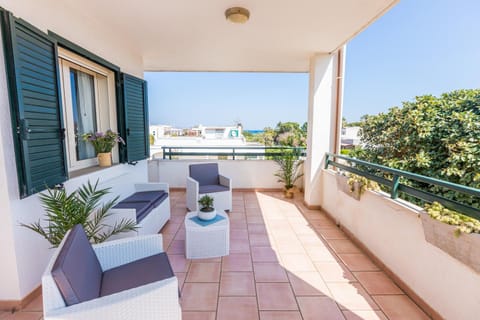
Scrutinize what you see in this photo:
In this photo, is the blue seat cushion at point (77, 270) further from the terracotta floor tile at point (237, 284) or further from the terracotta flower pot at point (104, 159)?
the terracotta flower pot at point (104, 159)

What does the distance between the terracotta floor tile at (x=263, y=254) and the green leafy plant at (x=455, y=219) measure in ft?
4.67

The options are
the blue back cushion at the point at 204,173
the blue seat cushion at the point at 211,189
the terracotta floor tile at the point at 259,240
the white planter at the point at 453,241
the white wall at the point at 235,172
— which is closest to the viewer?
the white planter at the point at 453,241

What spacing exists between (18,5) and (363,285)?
136 inches

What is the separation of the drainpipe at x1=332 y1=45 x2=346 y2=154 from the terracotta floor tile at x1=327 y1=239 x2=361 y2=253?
161cm

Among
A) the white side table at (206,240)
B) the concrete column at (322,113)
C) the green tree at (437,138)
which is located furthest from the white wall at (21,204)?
the green tree at (437,138)

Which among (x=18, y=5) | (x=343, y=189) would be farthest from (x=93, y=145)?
(x=343, y=189)

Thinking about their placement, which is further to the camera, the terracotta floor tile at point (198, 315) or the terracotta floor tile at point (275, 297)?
the terracotta floor tile at point (275, 297)

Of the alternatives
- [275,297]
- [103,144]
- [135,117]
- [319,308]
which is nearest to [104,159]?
[103,144]

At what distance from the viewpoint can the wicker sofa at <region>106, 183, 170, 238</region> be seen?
2311 mm

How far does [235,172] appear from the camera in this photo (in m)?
5.06

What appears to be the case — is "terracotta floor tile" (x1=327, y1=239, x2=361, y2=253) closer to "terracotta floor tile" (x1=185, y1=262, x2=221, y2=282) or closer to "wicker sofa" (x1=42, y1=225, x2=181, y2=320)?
"terracotta floor tile" (x1=185, y1=262, x2=221, y2=282)

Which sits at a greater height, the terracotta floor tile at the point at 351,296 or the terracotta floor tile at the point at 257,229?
the terracotta floor tile at the point at 257,229

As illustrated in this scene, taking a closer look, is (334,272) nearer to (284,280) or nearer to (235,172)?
(284,280)

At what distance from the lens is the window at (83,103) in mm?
2416
